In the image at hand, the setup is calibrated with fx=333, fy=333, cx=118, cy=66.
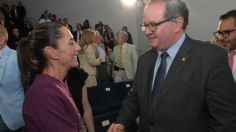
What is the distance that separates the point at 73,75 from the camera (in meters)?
→ 2.58

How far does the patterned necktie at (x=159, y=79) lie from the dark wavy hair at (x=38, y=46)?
0.61 metres

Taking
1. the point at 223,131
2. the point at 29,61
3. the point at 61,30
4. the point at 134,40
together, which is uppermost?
the point at 61,30

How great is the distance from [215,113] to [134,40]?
466 inches

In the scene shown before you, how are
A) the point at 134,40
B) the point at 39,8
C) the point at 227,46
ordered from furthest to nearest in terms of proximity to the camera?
the point at 39,8, the point at 134,40, the point at 227,46

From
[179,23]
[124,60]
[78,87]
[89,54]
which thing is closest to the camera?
[179,23]

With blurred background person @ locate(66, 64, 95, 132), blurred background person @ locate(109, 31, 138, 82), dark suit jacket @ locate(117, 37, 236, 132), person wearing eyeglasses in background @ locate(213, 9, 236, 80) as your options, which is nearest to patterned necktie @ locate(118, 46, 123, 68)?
blurred background person @ locate(109, 31, 138, 82)

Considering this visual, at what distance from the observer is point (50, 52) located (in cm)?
192

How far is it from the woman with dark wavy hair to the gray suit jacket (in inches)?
19.5

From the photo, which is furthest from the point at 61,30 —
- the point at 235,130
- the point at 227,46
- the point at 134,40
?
the point at 134,40

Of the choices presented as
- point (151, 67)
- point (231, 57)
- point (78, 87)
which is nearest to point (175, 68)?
point (151, 67)

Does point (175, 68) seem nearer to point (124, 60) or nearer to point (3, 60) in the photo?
point (3, 60)

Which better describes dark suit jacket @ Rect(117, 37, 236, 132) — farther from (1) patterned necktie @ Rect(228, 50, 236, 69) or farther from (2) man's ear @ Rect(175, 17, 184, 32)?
(1) patterned necktie @ Rect(228, 50, 236, 69)

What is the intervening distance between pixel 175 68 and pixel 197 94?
18cm

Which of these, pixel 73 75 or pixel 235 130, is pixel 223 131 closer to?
pixel 235 130
